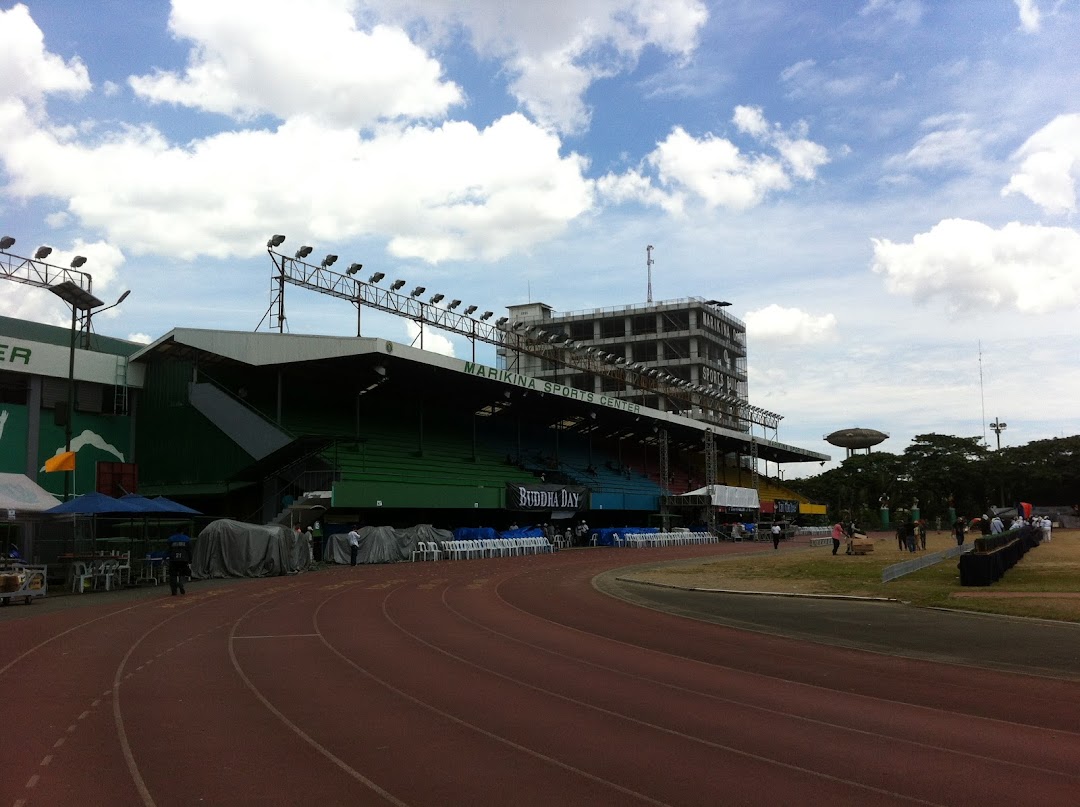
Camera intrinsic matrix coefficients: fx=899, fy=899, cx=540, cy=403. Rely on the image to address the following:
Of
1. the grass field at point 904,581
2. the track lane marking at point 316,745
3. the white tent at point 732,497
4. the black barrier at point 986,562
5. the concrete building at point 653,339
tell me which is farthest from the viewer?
the concrete building at point 653,339

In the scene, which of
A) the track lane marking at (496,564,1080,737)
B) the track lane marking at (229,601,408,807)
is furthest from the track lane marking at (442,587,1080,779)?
the track lane marking at (229,601,408,807)

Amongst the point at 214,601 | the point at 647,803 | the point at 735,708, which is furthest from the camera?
the point at 214,601

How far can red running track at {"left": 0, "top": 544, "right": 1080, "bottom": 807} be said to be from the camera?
678cm

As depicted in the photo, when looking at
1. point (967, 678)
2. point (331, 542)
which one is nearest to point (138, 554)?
point (331, 542)

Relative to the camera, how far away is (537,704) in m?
9.78

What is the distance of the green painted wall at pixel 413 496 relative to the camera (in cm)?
3862

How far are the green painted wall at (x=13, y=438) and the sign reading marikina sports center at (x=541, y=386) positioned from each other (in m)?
20.8

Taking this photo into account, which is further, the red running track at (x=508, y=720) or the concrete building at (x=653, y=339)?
the concrete building at (x=653, y=339)

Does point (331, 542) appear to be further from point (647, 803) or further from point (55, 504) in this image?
point (647, 803)

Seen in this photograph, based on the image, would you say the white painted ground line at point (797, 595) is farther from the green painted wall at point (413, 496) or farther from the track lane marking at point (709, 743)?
the green painted wall at point (413, 496)

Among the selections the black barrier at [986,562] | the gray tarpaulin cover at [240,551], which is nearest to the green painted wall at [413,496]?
the gray tarpaulin cover at [240,551]

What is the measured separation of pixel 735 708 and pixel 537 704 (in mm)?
2127

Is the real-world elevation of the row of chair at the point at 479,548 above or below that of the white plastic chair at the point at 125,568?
below

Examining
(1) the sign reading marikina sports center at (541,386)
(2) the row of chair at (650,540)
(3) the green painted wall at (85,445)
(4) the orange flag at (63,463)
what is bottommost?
(2) the row of chair at (650,540)
